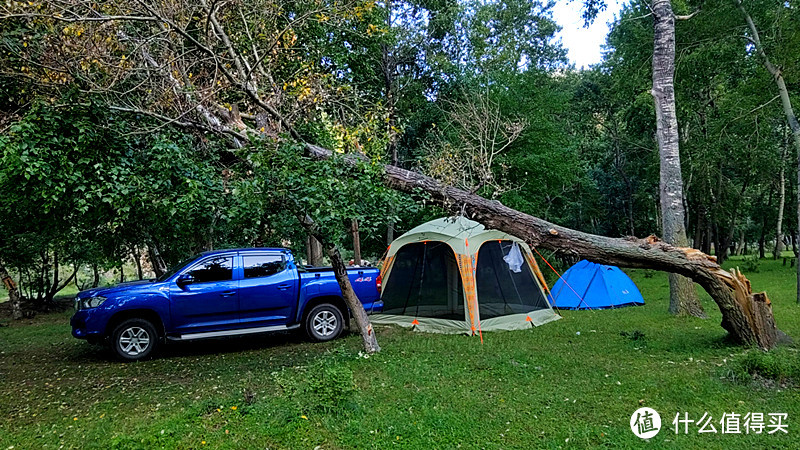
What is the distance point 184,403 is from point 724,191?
20.4 meters

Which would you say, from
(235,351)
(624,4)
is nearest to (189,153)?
(235,351)

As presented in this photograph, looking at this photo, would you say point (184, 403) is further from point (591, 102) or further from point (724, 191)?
point (591, 102)

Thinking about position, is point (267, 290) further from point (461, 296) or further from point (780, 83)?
point (780, 83)

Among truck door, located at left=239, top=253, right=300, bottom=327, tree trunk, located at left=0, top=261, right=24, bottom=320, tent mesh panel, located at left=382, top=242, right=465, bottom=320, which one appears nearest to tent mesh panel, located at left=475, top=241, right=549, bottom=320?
tent mesh panel, located at left=382, top=242, right=465, bottom=320

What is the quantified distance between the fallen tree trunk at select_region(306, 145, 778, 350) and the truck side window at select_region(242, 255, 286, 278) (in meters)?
2.12

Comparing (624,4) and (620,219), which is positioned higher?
(624,4)

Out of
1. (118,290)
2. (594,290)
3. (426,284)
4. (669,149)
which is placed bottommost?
(594,290)

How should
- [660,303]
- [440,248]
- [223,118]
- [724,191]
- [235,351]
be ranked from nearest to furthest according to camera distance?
[223,118]
[235,351]
[440,248]
[660,303]
[724,191]

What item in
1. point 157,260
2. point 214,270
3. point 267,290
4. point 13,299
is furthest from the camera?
point 13,299

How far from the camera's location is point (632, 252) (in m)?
5.92

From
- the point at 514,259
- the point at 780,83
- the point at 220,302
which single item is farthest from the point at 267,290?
the point at 780,83

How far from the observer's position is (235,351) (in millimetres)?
7219

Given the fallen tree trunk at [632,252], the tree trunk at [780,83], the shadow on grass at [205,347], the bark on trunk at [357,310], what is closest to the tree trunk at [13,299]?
the shadow on grass at [205,347]

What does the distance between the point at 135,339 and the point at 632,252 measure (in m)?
6.62
